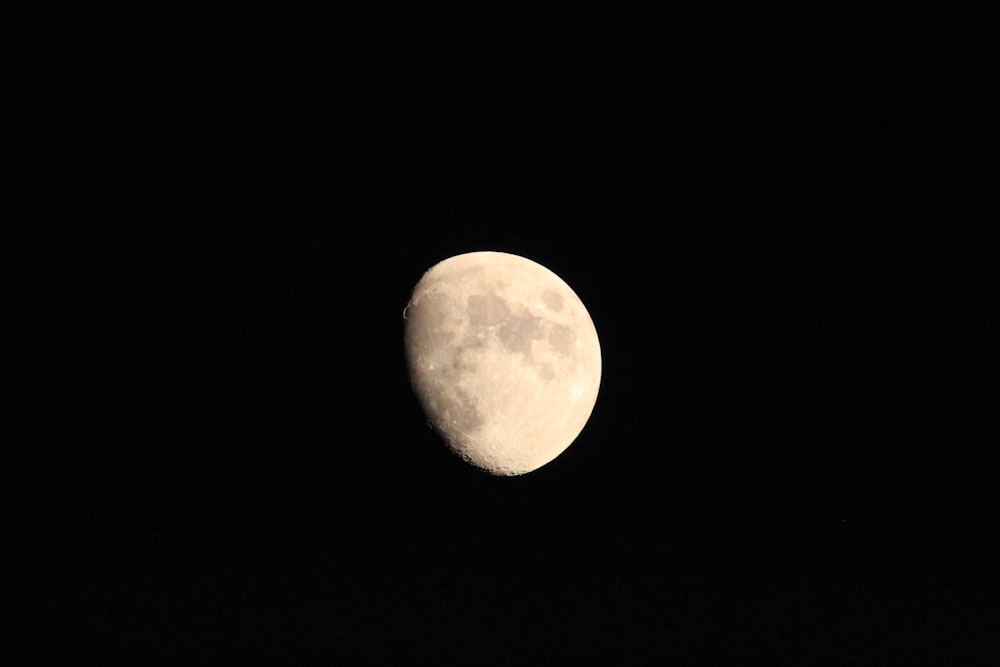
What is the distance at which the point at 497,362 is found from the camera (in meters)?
2.19

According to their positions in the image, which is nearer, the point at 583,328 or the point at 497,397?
the point at 497,397

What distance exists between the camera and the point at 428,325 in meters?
2.27

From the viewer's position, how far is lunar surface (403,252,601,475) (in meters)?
2.21

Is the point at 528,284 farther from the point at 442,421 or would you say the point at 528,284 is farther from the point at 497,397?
the point at 442,421

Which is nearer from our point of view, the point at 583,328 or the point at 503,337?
the point at 503,337

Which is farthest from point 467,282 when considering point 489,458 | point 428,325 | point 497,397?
point 489,458

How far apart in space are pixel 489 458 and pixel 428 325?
561mm

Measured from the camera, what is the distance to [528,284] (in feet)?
7.81

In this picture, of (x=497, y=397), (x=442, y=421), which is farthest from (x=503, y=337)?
(x=442, y=421)

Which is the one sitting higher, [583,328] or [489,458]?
[583,328]

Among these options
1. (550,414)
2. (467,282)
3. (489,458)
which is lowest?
(489,458)

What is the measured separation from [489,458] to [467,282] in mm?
678

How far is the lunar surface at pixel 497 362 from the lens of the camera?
2.21m

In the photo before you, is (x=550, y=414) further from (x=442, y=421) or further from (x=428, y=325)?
(x=428, y=325)
